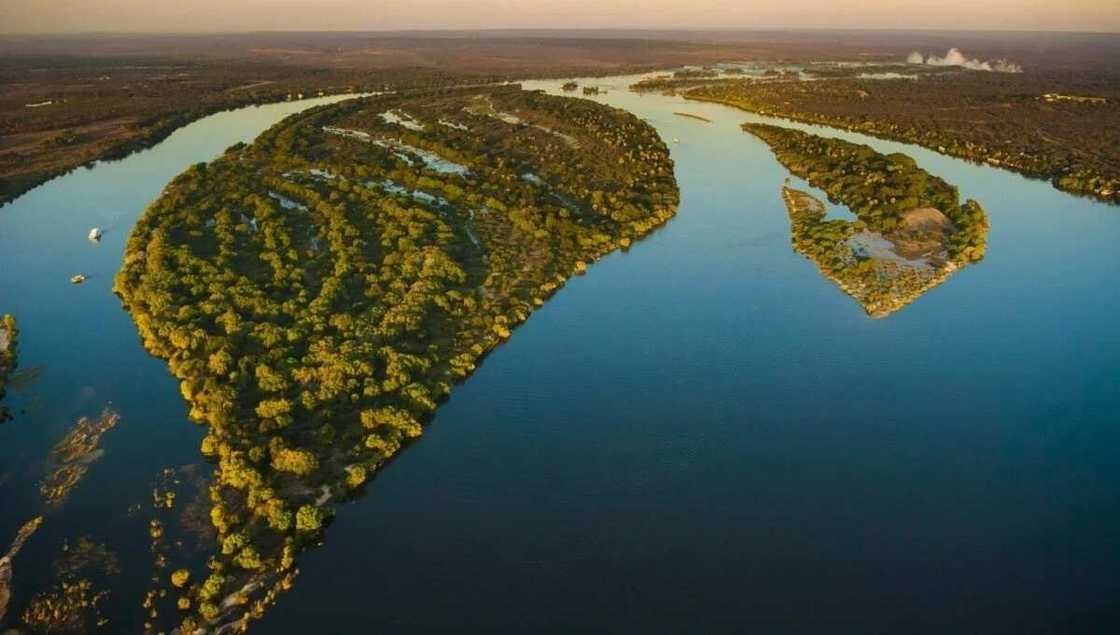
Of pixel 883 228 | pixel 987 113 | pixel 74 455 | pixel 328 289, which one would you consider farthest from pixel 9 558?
pixel 987 113

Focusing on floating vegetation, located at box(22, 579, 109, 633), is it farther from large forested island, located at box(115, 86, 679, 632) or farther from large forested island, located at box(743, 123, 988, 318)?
large forested island, located at box(743, 123, 988, 318)

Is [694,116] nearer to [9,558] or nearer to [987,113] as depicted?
[987,113]

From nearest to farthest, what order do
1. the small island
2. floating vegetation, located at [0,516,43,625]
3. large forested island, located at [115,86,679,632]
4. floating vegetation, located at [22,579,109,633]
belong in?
floating vegetation, located at [22,579,109,633]
floating vegetation, located at [0,516,43,625]
large forested island, located at [115,86,679,632]
the small island

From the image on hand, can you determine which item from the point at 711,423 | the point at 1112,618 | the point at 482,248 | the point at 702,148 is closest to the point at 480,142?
the point at 702,148

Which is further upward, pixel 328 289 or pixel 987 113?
pixel 987 113

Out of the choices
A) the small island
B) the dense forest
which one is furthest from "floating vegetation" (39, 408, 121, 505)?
the small island

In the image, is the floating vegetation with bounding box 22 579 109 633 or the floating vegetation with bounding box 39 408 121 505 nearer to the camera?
the floating vegetation with bounding box 22 579 109 633
